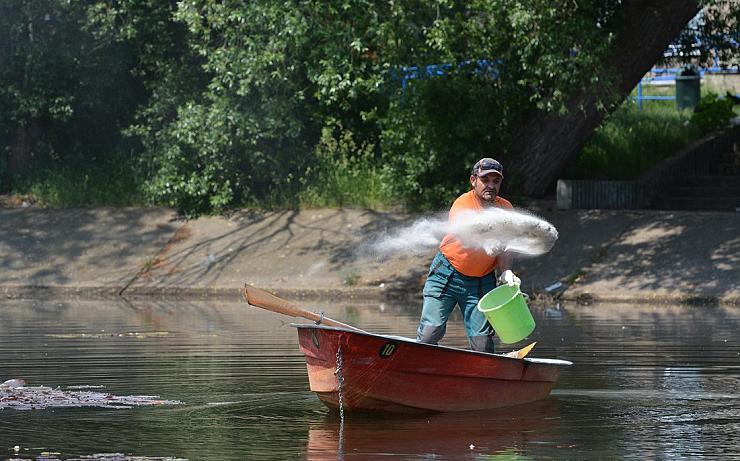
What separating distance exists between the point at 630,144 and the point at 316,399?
20082 millimetres

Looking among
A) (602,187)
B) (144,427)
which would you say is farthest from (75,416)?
(602,187)

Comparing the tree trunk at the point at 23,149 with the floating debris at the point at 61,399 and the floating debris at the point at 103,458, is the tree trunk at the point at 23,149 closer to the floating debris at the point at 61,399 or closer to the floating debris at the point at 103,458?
the floating debris at the point at 61,399

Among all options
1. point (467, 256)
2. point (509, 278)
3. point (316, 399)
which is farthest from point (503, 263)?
point (316, 399)

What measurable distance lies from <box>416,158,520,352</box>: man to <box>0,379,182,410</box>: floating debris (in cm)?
229

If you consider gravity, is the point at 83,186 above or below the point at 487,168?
above

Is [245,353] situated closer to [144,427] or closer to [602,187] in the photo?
[144,427]

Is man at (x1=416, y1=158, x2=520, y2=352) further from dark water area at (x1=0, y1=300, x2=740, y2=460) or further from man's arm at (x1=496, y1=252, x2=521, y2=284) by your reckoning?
dark water area at (x1=0, y1=300, x2=740, y2=460)

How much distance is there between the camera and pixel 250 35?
27.4m

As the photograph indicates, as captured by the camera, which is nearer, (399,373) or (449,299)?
(399,373)

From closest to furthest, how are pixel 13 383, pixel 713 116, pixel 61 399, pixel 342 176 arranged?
pixel 61 399
pixel 13 383
pixel 342 176
pixel 713 116

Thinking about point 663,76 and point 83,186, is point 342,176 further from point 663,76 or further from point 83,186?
point 663,76

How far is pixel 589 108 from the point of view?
27.3m

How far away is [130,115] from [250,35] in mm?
6871

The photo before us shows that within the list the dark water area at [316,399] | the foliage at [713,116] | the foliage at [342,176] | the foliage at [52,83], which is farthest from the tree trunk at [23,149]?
the foliage at [713,116]
